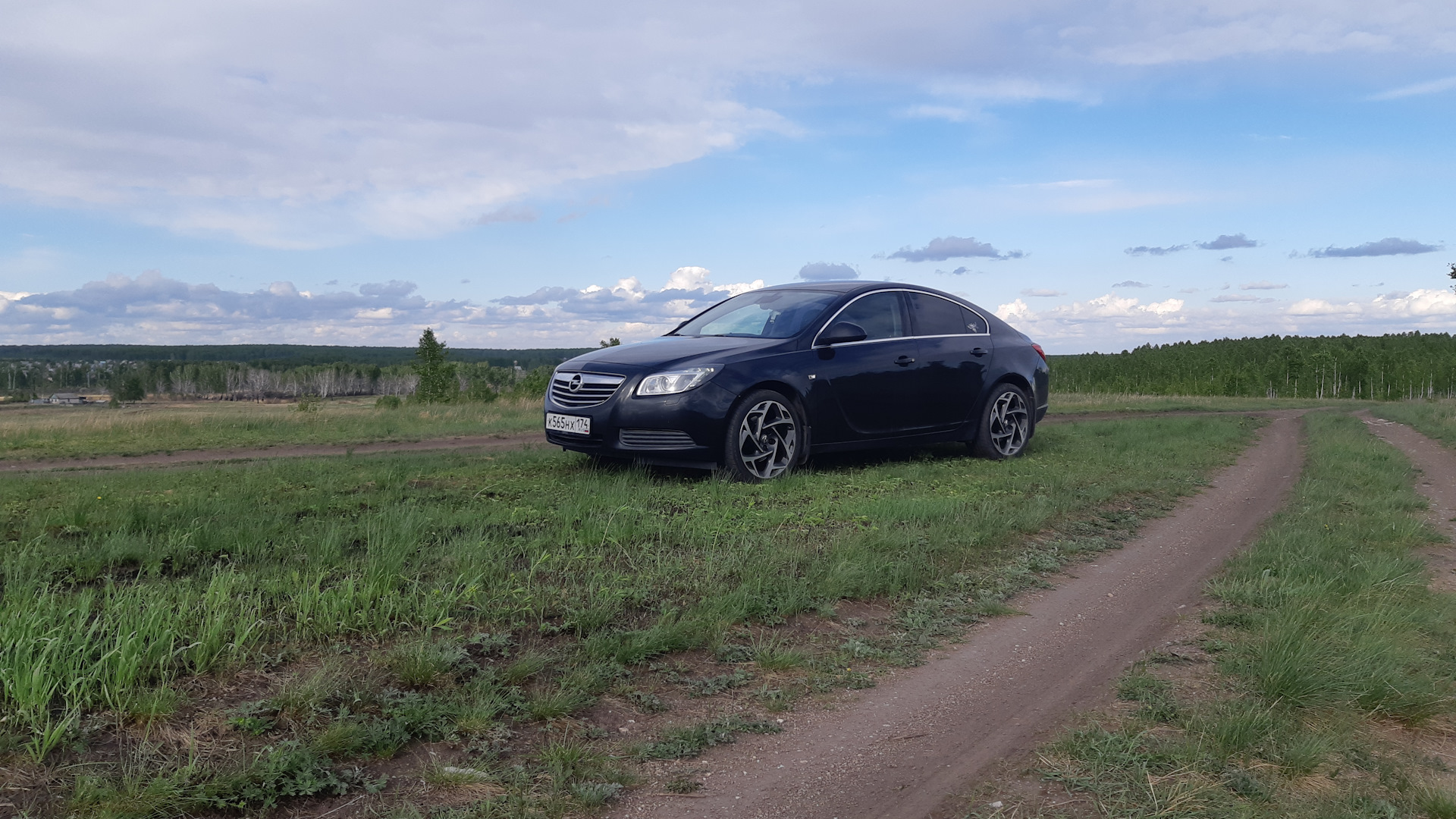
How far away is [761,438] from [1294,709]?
17.0 ft

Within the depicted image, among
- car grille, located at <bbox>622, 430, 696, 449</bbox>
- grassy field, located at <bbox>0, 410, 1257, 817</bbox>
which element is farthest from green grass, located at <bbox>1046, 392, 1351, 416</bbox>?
grassy field, located at <bbox>0, 410, 1257, 817</bbox>

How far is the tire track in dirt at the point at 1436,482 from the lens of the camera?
593cm

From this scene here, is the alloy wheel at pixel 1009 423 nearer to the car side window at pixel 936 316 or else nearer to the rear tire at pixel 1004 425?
the rear tire at pixel 1004 425

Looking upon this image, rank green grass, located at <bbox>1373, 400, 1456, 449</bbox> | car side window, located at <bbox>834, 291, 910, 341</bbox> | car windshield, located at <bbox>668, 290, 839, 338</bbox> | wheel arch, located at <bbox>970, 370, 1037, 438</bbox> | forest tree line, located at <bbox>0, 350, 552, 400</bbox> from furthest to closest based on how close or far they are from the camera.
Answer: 1. forest tree line, located at <bbox>0, 350, 552, 400</bbox>
2. green grass, located at <bbox>1373, 400, 1456, 449</bbox>
3. wheel arch, located at <bbox>970, 370, 1037, 438</bbox>
4. car side window, located at <bbox>834, 291, 910, 341</bbox>
5. car windshield, located at <bbox>668, 290, 839, 338</bbox>

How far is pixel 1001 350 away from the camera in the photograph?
10.2 m

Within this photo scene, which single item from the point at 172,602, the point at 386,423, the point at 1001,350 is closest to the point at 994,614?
the point at 172,602

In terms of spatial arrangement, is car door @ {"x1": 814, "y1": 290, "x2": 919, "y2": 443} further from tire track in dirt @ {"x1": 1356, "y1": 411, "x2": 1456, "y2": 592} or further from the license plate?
tire track in dirt @ {"x1": 1356, "y1": 411, "x2": 1456, "y2": 592}

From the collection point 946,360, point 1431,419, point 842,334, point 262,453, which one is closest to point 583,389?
point 842,334

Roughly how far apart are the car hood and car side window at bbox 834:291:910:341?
0.97 m

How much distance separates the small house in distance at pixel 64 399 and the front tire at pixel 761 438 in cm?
12718

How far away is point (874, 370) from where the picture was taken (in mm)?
8883

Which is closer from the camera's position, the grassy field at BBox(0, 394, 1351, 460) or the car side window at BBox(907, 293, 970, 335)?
the car side window at BBox(907, 293, 970, 335)

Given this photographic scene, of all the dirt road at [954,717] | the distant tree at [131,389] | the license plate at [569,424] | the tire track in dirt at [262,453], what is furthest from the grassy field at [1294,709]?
the distant tree at [131,389]

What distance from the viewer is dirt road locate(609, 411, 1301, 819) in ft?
9.05
